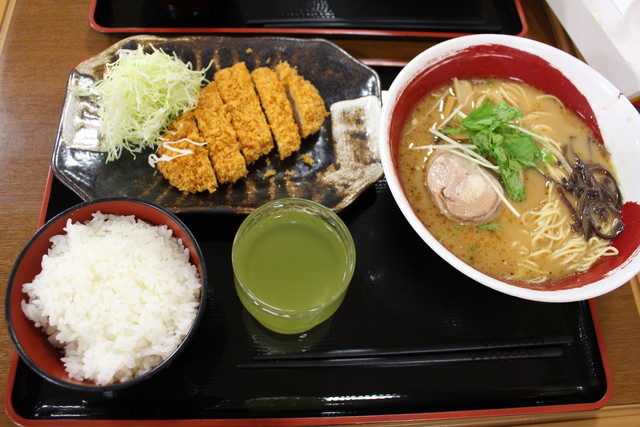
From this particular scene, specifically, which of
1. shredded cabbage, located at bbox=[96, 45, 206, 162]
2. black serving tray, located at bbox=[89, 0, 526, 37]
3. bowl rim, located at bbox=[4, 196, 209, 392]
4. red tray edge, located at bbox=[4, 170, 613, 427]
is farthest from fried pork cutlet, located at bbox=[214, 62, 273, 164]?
red tray edge, located at bbox=[4, 170, 613, 427]

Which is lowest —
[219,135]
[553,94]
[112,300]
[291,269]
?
[112,300]

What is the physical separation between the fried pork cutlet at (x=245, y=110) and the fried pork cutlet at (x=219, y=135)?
34 millimetres

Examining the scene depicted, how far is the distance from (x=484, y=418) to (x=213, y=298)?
Result: 1.26 metres

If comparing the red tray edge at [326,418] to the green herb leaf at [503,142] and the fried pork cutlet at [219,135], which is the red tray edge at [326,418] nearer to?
the green herb leaf at [503,142]

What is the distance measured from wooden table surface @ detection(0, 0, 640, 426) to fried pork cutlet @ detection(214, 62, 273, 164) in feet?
2.15

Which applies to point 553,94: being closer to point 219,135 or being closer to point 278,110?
point 278,110

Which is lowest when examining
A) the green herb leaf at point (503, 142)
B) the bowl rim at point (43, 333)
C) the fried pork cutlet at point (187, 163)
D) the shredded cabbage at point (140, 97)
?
the bowl rim at point (43, 333)

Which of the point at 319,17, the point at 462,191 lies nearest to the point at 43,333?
the point at 462,191

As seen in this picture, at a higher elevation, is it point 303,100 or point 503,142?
point 503,142

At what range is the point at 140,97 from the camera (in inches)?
92.0

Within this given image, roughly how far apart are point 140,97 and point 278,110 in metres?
0.69

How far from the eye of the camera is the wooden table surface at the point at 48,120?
2.06 metres

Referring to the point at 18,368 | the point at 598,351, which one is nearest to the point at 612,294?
the point at 598,351

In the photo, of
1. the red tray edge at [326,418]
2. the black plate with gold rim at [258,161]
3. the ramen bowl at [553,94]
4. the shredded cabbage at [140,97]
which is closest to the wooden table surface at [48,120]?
the red tray edge at [326,418]
